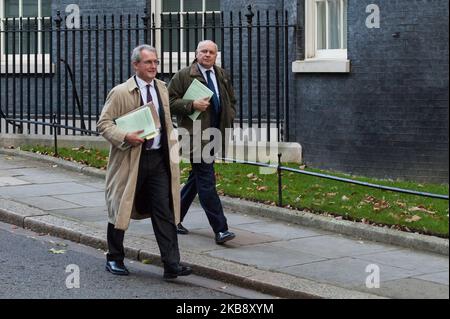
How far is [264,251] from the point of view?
9438 mm

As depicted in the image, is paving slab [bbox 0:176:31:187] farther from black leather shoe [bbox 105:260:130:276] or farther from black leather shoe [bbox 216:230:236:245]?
black leather shoe [bbox 105:260:130:276]

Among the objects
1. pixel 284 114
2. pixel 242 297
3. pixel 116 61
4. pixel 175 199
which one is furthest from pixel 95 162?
pixel 242 297

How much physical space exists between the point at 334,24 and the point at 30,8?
7.30 metres

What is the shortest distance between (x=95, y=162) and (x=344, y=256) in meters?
5.94

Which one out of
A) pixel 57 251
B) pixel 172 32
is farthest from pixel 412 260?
pixel 172 32

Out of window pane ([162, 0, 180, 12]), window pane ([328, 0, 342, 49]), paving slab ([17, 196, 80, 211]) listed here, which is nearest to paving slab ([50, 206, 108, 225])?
paving slab ([17, 196, 80, 211])

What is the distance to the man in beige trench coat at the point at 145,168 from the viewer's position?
8.66 metres

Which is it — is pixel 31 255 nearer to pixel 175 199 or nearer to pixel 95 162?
pixel 175 199

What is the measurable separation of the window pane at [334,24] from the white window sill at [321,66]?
384 millimetres

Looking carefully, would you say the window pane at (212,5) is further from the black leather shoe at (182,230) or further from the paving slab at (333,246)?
the paving slab at (333,246)

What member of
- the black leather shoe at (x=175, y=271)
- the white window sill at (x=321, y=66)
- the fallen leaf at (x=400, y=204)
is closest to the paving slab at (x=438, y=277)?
the black leather shoe at (x=175, y=271)

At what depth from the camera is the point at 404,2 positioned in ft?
41.8

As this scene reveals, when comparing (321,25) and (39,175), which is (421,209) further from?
(39,175)
